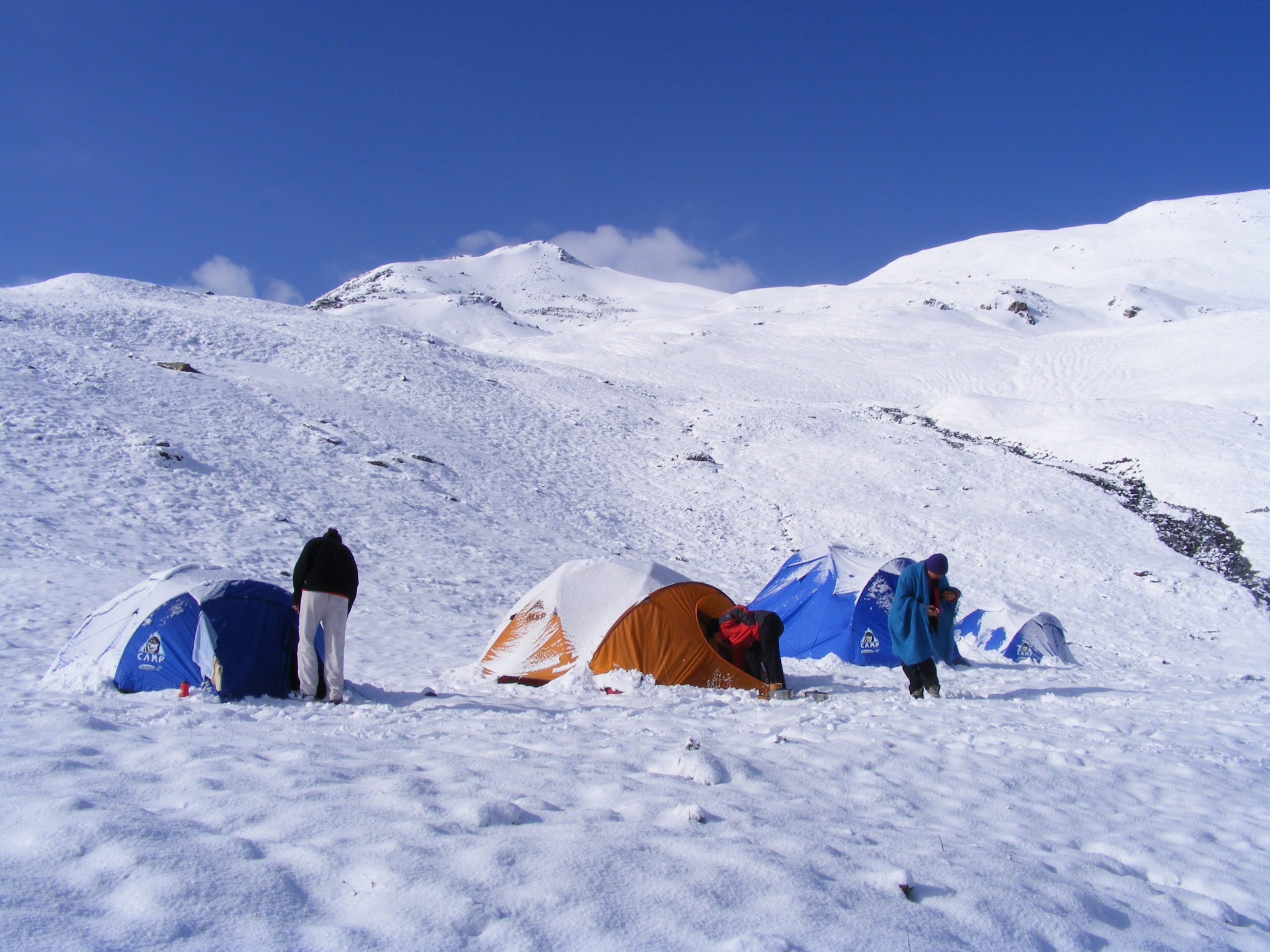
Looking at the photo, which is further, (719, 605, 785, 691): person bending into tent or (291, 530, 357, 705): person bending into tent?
(719, 605, 785, 691): person bending into tent

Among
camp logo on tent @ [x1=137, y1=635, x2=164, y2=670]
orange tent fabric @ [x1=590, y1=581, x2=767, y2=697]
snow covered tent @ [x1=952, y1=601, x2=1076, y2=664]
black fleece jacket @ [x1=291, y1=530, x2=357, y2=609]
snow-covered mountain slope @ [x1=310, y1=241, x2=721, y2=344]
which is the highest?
snow-covered mountain slope @ [x1=310, y1=241, x2=721, y2=344]

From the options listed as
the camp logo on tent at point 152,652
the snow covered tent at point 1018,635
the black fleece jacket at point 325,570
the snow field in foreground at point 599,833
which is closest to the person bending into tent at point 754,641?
the snow field in foreground at point 599,833

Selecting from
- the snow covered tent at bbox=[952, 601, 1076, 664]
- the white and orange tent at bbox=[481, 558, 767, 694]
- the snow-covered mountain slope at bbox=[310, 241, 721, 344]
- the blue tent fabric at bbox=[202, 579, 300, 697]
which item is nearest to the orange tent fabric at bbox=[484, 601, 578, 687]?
the white and orange tent at bbox=[481, 558, 767, 694]

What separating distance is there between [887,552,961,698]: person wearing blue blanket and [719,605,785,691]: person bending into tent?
1.51 m

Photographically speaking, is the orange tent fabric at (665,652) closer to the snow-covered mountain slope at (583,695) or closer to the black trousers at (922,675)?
the snow-covered mountain slope at (583,695)

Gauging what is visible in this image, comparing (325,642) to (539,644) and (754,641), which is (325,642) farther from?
(754,641)

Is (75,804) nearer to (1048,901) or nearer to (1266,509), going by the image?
(1048,901)

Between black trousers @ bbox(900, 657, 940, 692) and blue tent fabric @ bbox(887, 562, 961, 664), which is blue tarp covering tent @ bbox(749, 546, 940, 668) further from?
black trousers @ bbox(900, 657, 940, 692)

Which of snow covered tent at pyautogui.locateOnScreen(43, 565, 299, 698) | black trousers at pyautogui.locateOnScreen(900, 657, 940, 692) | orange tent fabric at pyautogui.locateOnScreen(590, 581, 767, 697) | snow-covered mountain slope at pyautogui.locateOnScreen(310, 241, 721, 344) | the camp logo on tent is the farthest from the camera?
snow-covered mountain slope at pyautogui.locateOnScreen(310, 241, 721, 344)

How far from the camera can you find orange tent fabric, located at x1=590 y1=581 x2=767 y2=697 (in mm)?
8664

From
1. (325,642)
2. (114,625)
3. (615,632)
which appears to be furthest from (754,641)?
(114,625)

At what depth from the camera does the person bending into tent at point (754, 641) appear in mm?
8742

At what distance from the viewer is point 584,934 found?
277 centimetres

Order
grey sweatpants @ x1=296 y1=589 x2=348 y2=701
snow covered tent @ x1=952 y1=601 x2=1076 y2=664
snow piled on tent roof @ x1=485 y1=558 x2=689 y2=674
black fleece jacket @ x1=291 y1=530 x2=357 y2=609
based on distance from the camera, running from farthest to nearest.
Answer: snow covered tent @ x1=952 y1=601 x2=1076 y2=664, snow piled on tent roof @ x1=485 y1=558 x2=689 y2=674, black fleece jacket @ x1=291 y1=530 x2=357 y2=609, grey sweatpants @ x1=296 y1=589 x2=348 y2=701
